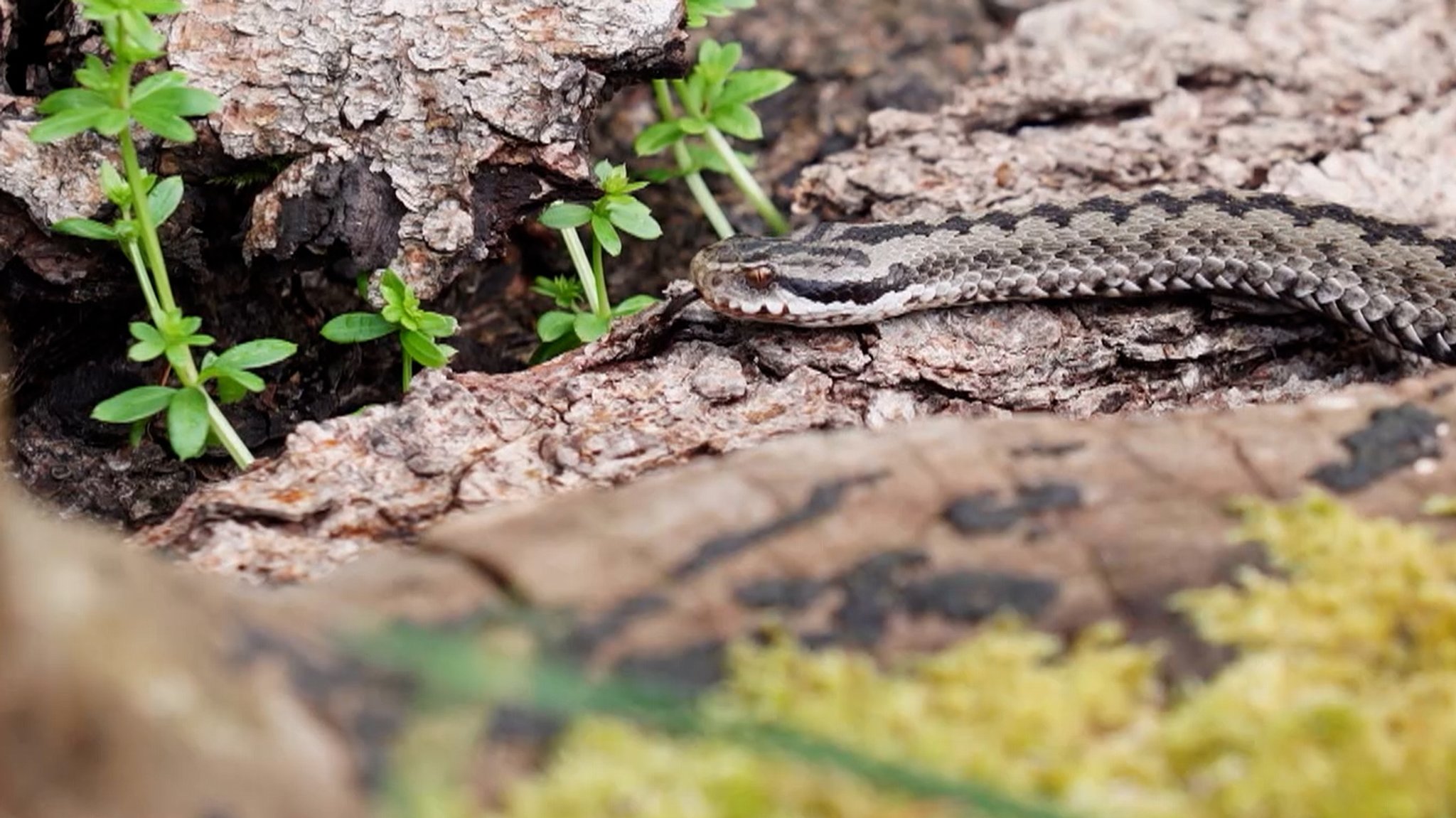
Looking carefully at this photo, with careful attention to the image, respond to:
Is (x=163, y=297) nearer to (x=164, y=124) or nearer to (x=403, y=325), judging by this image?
(x=164, y=124)

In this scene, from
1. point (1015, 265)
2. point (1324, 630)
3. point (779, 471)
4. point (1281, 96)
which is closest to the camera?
point (1324, 630)

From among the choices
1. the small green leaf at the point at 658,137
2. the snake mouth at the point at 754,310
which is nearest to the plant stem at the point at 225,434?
the snake mouth at the point at 754,310

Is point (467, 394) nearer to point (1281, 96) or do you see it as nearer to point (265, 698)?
point (265, 698)

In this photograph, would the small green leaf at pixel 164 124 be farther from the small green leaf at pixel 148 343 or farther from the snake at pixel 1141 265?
the snake at pixel 1141 265

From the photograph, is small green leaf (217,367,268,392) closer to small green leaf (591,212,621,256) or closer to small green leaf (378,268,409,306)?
small green leaf (378,268,409,306)

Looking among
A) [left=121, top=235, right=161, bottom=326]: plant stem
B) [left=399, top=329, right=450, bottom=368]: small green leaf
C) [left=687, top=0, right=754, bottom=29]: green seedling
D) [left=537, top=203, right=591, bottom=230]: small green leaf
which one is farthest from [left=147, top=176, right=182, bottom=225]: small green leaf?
[left=687, top=0, right=754, bottom=29]: green seedling

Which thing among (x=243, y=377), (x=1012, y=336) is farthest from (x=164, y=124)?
(x=1012, y=336)

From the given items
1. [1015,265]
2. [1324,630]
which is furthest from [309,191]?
[1324,630]
